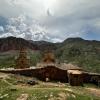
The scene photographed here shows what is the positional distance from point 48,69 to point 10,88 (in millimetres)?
17798

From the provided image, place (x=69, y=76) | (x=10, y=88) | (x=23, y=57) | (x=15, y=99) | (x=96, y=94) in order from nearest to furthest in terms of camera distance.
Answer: (x=15, y=99) → (x=10, y=88) → (x=96, y=94) → (x=69, y=76) → (x=23, y=57)

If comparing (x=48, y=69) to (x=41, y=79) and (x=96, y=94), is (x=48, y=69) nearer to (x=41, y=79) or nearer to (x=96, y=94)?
(x=41, y=79)

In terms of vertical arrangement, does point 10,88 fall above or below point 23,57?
below

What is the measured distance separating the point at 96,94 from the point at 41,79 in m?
15.4

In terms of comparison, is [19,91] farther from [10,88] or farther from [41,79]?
[41,79]

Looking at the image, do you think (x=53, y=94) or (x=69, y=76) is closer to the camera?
(x=53, y=94)

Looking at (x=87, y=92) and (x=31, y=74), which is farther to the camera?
(x=31, y=74)

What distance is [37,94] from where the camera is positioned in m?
44.7

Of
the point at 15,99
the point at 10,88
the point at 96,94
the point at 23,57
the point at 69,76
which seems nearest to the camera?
the point at 15,99

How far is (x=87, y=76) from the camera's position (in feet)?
211

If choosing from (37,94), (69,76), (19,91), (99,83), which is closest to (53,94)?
(37,94)

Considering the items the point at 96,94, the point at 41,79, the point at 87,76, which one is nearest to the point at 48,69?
the point at 41,79

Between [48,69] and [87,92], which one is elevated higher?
[48,69]

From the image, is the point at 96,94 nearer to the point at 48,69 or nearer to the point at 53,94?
the point at 53,94
